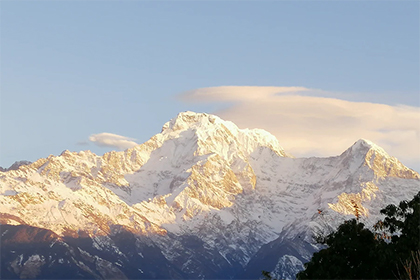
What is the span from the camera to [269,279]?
448 feet

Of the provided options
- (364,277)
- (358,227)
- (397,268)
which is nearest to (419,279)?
(397,268)

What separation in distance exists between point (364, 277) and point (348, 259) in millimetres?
5740

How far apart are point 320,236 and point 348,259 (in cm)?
628

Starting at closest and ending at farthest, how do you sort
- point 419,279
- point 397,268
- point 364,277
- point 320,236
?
point 419,279, point 397,268, point 364,277, point 320,236

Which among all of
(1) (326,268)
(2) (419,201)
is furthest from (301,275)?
(2) (419,201)

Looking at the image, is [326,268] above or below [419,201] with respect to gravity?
below

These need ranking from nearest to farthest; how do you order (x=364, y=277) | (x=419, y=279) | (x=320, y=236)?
(x=419, y=279), (x=364, y=277), (x=320, y=236)

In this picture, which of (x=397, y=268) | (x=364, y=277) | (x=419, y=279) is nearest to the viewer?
(x=419, y=279)

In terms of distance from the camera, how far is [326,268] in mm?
132750

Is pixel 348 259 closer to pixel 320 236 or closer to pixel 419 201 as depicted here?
pixel 320 236

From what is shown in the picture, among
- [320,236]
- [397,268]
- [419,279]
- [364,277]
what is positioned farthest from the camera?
[320,236]

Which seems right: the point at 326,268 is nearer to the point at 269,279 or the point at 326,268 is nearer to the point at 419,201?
the point at 269,279

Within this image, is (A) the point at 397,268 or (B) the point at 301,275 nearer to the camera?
(A) the point at 397,268

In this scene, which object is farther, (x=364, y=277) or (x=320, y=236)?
(x=320, y=236)
